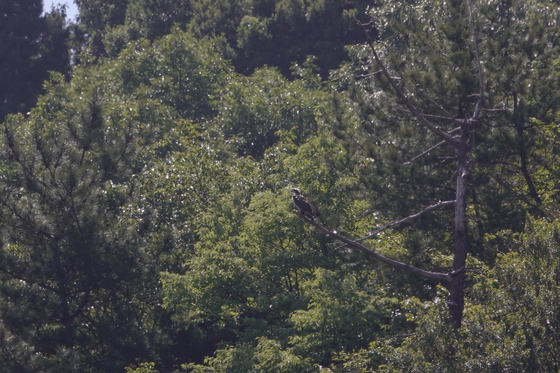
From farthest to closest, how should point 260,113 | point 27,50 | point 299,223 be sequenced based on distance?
point 27,50 → point 260,113 → point 299,223

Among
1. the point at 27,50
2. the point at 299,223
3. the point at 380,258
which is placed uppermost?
the point at 27,50

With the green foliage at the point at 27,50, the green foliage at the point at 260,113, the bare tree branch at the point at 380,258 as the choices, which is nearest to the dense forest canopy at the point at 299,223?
the bare tree branch at the point at 380,258

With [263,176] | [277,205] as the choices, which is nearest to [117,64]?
[263,176]

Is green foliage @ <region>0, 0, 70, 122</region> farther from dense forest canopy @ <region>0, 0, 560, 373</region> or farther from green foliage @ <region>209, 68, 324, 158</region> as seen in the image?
dense forest canopy @ <region>0, 0, 560, 373</region>

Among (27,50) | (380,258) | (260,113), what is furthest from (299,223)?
(27,50)

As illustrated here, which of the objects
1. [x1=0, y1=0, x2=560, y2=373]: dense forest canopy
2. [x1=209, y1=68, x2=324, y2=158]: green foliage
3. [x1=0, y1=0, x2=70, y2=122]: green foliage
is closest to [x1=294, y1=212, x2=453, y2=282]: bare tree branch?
[x1=0, y1=0, x2=560, y2=373]: dense forest canopy

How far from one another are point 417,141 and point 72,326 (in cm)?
791

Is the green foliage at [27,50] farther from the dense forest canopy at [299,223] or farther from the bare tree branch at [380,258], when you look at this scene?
the bare tree branch at [380,258]

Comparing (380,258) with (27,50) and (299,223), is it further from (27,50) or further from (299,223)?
(27,50)

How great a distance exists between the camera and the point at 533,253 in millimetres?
8148

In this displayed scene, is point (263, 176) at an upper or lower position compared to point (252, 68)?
lower

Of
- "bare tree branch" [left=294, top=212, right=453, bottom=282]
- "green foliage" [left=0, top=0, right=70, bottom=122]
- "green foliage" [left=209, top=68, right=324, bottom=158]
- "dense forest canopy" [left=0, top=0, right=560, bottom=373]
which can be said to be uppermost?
"green foliage" [left=0, top=0, right=70, bottom=122]

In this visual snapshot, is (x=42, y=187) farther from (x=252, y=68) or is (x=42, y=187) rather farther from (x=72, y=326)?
(x=252, y=68)

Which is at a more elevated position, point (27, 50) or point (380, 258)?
point (27, 50)
